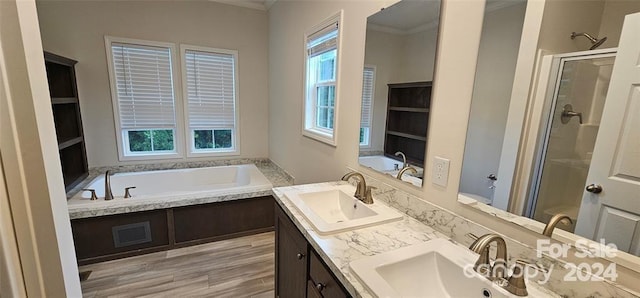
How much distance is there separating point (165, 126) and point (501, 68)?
3628mm

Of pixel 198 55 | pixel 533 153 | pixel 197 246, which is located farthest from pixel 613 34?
pixel 198 55

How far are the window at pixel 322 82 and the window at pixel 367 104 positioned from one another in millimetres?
356

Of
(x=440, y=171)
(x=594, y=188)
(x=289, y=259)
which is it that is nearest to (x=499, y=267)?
(x=594, y=188)

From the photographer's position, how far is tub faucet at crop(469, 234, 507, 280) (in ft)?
2.64

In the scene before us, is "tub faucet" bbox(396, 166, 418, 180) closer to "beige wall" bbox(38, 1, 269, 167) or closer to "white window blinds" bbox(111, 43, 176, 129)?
"beige wall" bbox(38, 1, 269, 167)

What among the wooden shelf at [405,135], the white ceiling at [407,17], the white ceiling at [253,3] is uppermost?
the white ceiling at [253,3]

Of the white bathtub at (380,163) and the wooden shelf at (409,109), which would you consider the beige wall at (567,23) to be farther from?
the white bathtub at (380,163)

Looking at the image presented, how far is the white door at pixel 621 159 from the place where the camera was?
672mm

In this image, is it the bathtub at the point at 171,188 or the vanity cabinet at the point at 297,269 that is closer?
the vanity cabinet at the point at 297,269

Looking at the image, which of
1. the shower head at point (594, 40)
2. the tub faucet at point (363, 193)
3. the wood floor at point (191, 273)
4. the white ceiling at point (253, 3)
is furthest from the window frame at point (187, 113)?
the shower head at point (594, 40)

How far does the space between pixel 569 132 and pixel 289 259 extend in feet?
4.46

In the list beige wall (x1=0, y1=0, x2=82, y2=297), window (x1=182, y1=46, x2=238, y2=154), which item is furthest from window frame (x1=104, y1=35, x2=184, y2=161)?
→ beige wall (x1=0, y1=0, x2=82, y2=297)

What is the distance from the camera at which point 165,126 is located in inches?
133

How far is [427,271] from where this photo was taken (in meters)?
1.01
